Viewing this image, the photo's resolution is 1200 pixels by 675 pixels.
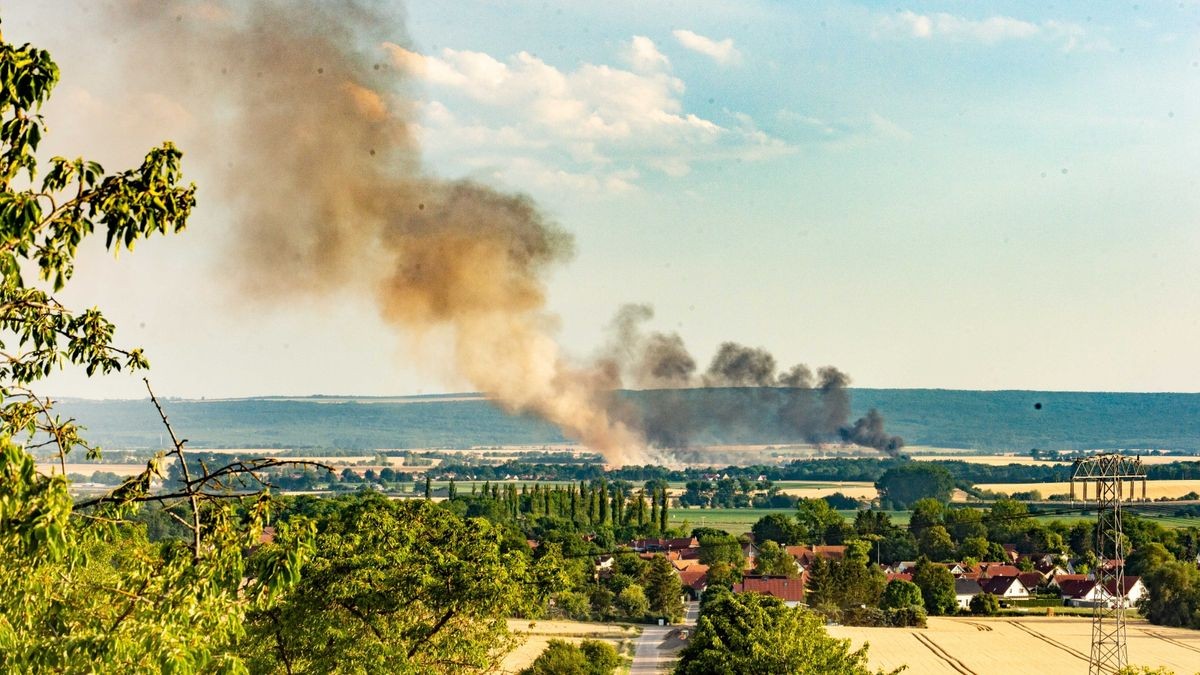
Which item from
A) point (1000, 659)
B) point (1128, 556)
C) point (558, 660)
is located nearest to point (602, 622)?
point (1000, 659)

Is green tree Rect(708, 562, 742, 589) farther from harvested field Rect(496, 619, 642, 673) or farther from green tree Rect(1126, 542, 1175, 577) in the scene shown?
green tree Rect(1126, 542, 1175, 577)

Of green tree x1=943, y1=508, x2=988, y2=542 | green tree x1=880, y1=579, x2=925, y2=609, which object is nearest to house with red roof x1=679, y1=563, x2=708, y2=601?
green tree x1=880, y1=579, x2=925, y2=609

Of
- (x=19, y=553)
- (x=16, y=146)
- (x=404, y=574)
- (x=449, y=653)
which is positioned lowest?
(x=449, y=653)

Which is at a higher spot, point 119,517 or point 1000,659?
point 119,517

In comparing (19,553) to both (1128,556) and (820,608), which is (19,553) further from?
(1128,556)

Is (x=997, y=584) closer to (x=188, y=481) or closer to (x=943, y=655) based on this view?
(x=943, y=655)

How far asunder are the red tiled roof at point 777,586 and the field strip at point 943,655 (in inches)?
364

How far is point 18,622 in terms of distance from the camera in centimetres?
841

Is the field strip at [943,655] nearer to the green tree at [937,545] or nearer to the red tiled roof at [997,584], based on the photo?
the red tiled roof at [997,584]

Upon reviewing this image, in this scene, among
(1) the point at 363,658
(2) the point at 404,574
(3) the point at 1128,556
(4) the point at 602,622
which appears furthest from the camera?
(3) the point at 1128,556

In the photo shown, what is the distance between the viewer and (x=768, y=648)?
3062cm

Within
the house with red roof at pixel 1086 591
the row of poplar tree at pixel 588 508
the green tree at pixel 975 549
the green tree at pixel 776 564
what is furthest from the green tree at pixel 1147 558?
the row of poplar tree at pixel 588 508

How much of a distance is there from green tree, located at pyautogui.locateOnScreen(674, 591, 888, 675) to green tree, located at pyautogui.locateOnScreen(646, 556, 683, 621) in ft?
115

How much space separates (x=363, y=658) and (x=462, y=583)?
10.4 feet
